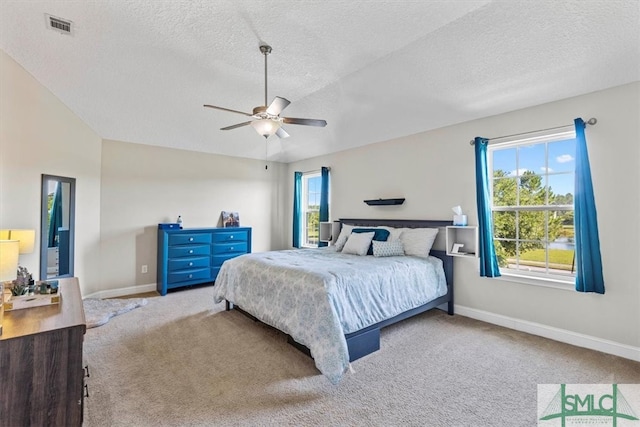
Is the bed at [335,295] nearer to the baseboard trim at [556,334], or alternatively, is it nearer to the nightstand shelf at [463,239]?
the nightstand shelf at [463,239]

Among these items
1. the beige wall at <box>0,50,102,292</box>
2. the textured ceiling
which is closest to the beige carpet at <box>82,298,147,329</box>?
the beige wall at <box>0,50,102,292</box>

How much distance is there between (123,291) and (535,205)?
601 cm

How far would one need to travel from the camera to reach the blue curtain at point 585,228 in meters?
2.79

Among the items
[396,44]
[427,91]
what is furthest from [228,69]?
[427,91]

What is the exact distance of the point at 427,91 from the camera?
342 cm

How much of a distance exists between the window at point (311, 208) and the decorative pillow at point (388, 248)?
7.92 feet

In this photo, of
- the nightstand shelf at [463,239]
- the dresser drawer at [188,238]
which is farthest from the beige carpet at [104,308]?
the nightstand shelf at [463,239]

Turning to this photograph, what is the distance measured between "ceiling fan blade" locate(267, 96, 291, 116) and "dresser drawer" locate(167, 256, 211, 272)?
339cm

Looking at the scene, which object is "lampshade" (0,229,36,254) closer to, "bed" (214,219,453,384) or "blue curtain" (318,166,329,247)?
"bed" (214,219,453,384)

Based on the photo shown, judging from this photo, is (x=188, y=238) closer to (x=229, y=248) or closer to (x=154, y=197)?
(x=229, y=248)

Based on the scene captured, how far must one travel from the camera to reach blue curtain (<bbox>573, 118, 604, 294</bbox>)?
279 centimetres

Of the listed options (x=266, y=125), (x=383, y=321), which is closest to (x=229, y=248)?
(x=266, y=125)

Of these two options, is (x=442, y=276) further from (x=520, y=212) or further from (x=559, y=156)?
(x=559, y=156)

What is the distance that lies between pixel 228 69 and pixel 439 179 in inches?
120
